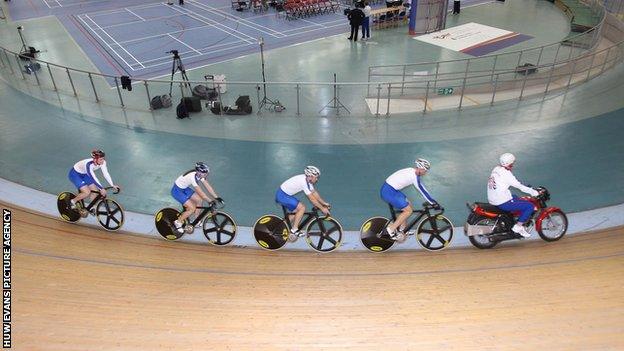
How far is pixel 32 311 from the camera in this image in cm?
468

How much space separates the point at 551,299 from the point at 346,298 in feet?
7.57

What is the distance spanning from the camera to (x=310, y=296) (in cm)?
511

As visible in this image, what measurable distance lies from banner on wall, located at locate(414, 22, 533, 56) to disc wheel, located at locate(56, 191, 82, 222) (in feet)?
44.7

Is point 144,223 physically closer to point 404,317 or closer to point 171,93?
point 404,317

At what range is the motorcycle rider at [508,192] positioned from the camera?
5.31m

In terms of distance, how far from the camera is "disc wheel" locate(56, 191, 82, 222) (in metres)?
6.65

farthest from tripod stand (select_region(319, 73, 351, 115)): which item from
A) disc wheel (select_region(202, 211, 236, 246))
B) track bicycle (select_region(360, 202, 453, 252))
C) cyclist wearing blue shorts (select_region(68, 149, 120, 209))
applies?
cyclist wearing blue shorts (select_region(68, 149, 120, 209))

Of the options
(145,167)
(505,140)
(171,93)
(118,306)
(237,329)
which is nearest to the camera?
(237,329)

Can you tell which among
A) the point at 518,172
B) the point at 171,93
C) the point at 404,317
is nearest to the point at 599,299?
the point at 404,317

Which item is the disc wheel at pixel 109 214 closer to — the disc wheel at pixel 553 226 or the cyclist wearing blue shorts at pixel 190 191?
the cyclist wearing blue shorts at pixel 190 191

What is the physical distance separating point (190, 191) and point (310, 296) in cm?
229

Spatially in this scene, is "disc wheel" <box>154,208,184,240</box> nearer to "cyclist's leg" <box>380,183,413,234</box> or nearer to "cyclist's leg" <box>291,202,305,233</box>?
"cyclist's leg" <box>291,202,305,233</box>

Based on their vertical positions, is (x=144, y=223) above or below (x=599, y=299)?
below

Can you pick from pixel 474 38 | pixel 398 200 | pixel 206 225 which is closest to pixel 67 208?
pixel 206 225
